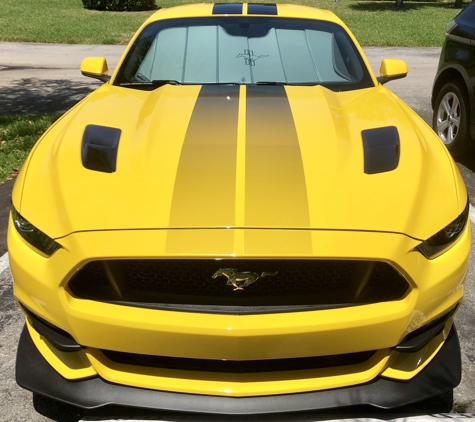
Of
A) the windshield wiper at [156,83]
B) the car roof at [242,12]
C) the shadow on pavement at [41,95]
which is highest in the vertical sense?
the car roof at [242,12]

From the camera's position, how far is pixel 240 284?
1875 millimetres

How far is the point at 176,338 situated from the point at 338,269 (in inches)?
23.9

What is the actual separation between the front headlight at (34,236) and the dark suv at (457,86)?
157 inches

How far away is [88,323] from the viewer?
6.13ft

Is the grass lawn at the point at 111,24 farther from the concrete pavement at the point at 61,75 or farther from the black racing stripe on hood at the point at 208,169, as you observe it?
the black racing stripe on hood at the point at 208,169

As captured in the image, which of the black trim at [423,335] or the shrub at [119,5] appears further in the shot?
the shrub at [119,5]

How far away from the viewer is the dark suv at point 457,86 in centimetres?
489

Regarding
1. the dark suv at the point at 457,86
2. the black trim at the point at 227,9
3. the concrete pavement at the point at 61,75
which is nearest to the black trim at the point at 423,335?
the black trim at the point at 227,9

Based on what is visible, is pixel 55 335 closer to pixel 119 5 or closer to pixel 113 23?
pixel 113 23

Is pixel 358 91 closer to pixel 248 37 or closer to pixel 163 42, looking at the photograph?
pixel 248 37

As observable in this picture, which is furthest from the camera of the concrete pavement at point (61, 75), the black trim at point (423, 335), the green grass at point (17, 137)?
the concrete pavement at point (61, 75)

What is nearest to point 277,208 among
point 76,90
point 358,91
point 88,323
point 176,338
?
point 176,338

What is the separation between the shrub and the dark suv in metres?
15.5

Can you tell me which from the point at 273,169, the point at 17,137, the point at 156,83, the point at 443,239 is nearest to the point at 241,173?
the point at 273,169
